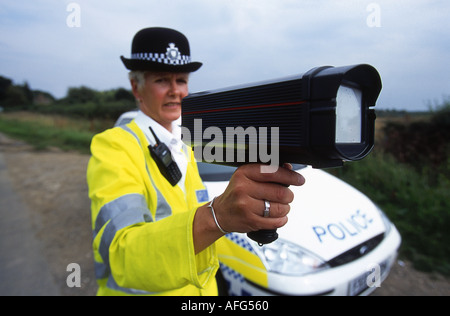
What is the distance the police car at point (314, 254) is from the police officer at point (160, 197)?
1.55ft

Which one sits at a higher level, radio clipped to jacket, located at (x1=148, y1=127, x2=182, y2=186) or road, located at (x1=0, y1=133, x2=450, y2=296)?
radio clipped to jacket, located at (x1=148, y1=127, x2=182, y2=186)

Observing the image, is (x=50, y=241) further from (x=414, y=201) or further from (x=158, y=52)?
(x=414, y=201)

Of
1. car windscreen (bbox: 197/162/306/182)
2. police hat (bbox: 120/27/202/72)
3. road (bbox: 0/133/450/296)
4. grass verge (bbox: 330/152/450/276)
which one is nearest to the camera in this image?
police hat (bbox: 120/27/202/72)

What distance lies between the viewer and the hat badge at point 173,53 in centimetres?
153

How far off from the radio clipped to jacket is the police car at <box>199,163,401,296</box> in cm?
89

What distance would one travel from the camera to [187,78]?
165 centimetres

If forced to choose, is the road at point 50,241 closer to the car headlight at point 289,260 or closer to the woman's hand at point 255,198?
the car headlight at point 289,260

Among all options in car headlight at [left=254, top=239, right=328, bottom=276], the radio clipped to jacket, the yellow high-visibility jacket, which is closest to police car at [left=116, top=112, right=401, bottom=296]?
car headlight at [left=254, top=239, right=328, bottom=276]

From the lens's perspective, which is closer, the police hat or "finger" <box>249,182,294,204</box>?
"finger" <box>249,182,294,204</box>

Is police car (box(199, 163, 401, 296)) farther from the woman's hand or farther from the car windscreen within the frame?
the woman's hand

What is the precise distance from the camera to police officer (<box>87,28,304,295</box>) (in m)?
0.73

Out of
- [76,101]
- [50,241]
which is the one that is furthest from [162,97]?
[76,101]

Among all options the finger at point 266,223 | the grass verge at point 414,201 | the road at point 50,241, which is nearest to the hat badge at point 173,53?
the finger at point 266,223

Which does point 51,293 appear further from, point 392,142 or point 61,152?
point 61,152
